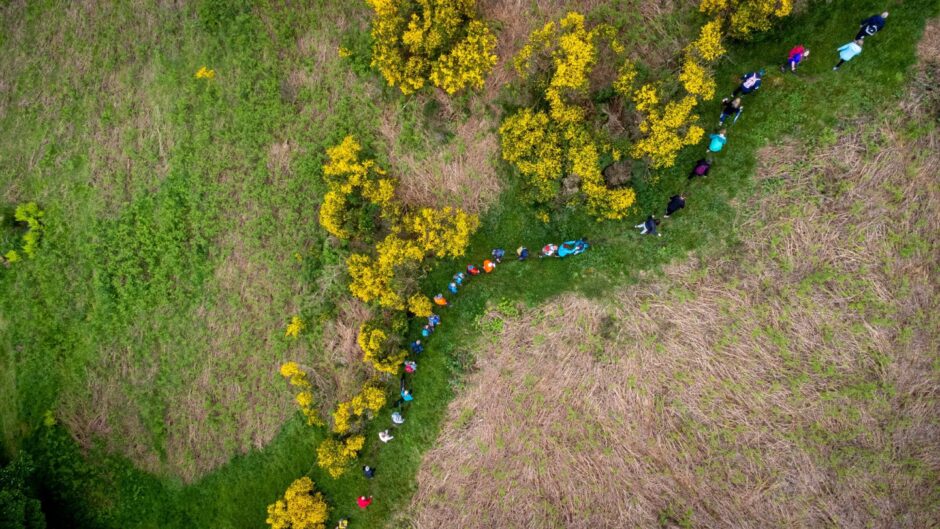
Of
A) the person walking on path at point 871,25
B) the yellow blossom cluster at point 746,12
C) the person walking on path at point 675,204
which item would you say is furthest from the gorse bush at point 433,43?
the person walking on path at point 871,25

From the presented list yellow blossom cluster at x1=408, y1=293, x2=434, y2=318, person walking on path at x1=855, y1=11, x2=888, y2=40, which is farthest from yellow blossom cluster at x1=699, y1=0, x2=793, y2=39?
yellow blossom cluster at x1=408, y1=293, x2=434, y2=318

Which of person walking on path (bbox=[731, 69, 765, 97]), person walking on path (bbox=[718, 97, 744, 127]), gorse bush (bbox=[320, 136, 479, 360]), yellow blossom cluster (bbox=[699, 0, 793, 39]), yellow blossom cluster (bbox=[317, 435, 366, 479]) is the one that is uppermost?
yellow blossom cluster (bbox=[699, 0, 793, 39])

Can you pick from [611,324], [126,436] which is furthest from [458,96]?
[126,436]

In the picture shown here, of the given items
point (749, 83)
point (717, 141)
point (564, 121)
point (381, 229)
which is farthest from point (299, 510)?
point (749, 83)

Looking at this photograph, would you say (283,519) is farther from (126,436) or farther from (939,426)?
(939,426)

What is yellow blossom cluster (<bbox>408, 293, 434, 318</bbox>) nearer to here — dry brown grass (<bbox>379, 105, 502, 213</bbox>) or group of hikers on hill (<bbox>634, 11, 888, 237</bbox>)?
dry brown grass (<bbox>379, 105, 502, 213</bbox>)

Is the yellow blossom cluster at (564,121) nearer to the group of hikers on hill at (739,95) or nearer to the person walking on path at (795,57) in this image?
the group of hikers on hill at (739,95)
